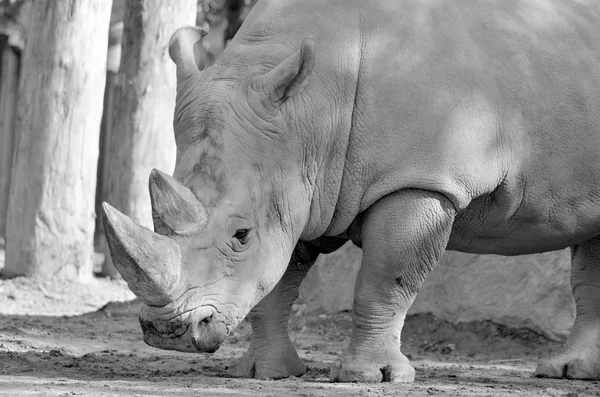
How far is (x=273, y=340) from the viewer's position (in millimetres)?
6691

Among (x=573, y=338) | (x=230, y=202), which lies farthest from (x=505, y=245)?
(x=230, y=202)

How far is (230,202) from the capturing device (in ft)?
18.8

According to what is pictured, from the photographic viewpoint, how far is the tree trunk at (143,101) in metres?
11.7

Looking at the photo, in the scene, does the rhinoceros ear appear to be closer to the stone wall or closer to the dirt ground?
the dirt ground

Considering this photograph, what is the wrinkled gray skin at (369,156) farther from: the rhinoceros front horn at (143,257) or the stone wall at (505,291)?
the stone wall at (505,291)

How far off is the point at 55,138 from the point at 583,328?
18.0ft

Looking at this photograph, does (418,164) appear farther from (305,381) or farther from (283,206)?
(305,381)

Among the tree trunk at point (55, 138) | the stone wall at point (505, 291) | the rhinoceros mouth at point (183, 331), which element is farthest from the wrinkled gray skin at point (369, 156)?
the tree trunk at point (55, 138)

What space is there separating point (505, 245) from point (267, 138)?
1.65 metres

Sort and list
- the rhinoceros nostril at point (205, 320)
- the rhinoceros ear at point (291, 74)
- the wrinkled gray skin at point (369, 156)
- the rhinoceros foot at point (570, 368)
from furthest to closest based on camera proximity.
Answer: the rhinoceros foot at point (570, 368) < the rhinoceros ear at point (291, 74) < the wrinkled gray skin at point (369, 156) < the rhinoceros nostril at point (205, 320)

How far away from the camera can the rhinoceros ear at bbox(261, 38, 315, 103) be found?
5828 mm

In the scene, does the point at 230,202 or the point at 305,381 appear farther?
the point at 305,381

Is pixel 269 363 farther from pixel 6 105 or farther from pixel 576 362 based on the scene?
pixel 6 105

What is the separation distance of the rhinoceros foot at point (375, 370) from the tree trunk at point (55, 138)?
521cm
